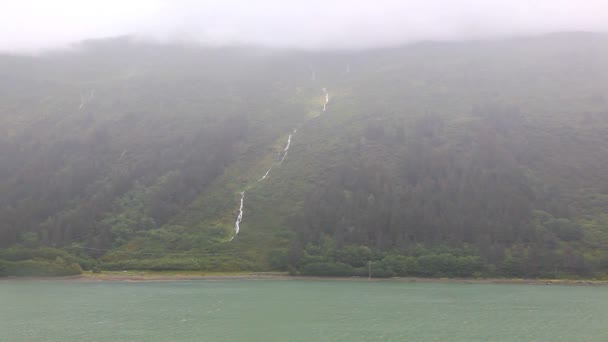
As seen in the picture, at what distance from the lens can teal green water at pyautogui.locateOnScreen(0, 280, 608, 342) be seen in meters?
44.7

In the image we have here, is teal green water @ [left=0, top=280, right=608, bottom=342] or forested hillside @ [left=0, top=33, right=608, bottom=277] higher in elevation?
forested hillside @ [left=0, top=33, right=608, bottom=277]

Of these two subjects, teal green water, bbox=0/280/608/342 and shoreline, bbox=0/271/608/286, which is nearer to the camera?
teal green water, bbox=0/280/608/342

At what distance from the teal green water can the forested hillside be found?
65.0 ft

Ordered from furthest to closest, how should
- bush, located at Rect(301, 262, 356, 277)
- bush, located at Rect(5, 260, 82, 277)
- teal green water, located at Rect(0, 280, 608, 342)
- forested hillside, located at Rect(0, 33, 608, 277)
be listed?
forested hillside, located at Rect(0, 33, 608, 277)
bush, located at Rect(301, 262, 356, 277)
bush, located at Rect(5, 260, 82, 277)
teal green water, located at Rect(0, 280, 608, 342)

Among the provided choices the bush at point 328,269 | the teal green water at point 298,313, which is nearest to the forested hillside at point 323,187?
the bush at point 328,269

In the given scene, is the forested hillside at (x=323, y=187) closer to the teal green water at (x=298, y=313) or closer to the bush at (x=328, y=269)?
the bush at (x=328, y=269)

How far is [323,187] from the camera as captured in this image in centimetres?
12625

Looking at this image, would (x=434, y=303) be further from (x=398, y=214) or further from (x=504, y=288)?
(x=398, y=214)

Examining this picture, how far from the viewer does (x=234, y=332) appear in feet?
148

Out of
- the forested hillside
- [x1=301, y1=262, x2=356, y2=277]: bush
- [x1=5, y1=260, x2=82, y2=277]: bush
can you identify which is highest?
the forested hillside

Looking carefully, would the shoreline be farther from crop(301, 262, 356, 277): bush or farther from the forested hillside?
the forested hillside

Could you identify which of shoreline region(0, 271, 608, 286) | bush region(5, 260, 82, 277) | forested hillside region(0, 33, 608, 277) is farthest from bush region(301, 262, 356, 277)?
bush region(5, 260, 82, 277)

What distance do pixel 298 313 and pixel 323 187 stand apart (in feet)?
238

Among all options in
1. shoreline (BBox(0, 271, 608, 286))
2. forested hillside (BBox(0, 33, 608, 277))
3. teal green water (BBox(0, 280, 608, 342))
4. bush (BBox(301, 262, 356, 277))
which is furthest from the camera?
forested hillside (BBox(0, 33, 608, 277))
